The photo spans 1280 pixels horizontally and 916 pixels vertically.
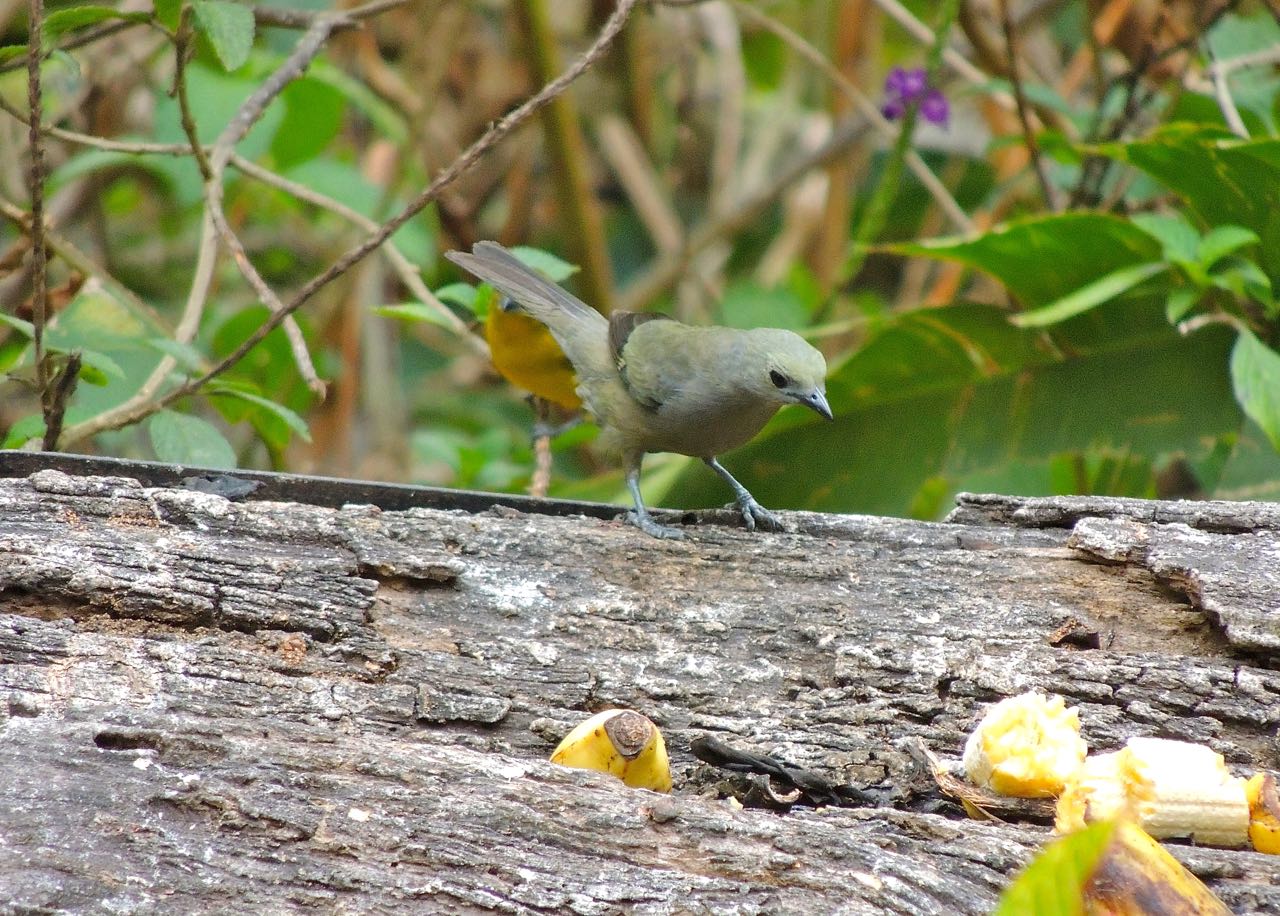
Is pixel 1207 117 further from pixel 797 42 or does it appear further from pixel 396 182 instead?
pixel 396 182

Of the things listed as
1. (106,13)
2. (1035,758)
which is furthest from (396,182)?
(1035,758)

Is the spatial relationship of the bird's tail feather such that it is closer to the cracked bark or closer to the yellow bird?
the yellow bird

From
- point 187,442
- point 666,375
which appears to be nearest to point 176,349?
point 187,442

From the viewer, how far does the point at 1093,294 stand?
157 inches

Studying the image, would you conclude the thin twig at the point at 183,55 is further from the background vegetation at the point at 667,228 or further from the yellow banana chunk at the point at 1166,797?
the yellow banana chunk at the point at 1166,797

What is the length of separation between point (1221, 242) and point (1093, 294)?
15.6 inches

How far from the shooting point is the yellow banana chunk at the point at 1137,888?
5.40ft

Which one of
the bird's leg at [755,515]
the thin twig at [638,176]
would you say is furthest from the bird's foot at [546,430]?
the thin twig at [638,176]

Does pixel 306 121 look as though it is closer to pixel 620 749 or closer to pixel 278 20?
pixel 278 20

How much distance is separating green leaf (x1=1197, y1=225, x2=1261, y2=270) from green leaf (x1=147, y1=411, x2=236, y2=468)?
275 cm

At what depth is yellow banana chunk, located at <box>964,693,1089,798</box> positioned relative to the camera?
214cm

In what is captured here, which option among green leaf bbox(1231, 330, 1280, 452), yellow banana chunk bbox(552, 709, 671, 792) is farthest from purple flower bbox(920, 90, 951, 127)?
yellow banana chunk bbox(552, 709, 671, 792)

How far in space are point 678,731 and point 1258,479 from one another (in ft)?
8.11

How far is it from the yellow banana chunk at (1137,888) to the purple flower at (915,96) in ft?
12.2
